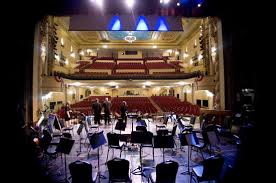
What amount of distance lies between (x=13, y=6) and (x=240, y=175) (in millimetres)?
8654

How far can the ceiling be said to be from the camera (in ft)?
64.7

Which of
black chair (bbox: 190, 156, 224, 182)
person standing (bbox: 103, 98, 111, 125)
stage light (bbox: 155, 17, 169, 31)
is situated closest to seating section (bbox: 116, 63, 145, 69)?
person standing (bbox: 103, 98, 111, 125)

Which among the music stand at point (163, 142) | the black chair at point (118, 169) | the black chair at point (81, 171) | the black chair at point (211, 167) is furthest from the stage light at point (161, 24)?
the black chair at point (81, 171)

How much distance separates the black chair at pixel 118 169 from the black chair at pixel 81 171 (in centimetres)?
39

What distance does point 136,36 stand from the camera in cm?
2291

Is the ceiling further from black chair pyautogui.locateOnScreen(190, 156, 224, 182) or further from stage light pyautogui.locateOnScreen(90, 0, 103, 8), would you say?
black chair pyautogui.locateOnScreen(190, 156, 224, 182)

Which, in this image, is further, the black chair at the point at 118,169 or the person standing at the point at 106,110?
the person standing at the point at 106,110

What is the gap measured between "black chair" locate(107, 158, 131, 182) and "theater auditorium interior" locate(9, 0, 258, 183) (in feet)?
0.06

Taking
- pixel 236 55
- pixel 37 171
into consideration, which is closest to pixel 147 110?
pixel 236 55

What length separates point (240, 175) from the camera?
458cm

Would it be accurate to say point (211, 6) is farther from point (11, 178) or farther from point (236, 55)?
point (11, 178)

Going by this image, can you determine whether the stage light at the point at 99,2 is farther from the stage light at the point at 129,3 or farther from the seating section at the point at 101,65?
the seating section at the point at 101,65

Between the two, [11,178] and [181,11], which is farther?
[181,11]

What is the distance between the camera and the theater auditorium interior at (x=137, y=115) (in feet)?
16.1
